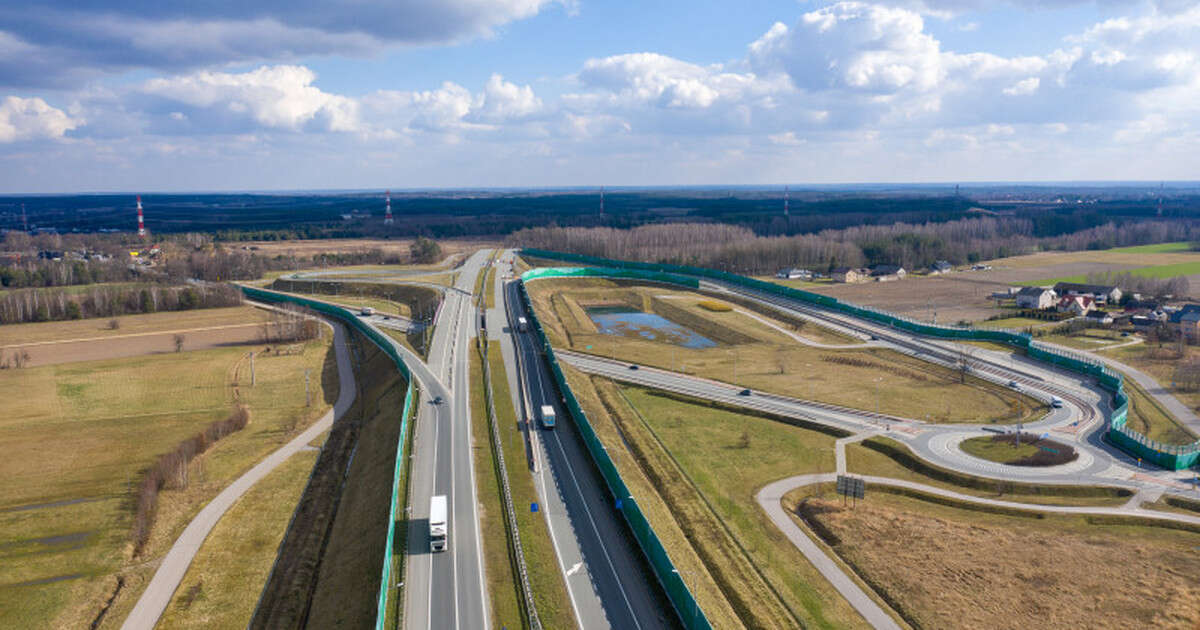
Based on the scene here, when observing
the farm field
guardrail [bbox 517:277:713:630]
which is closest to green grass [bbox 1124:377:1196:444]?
the farm field

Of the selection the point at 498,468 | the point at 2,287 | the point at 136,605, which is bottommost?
the point at 136,605

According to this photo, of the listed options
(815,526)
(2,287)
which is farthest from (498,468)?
(2,287)

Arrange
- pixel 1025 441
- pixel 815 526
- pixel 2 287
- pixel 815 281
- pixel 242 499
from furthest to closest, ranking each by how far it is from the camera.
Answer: pixel 815 281 < pixel 2 287 < pixel 1025 441 < pixel 242 499 < pixel 815 526

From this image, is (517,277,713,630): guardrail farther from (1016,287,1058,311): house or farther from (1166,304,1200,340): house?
(1016,287,1058,311): house

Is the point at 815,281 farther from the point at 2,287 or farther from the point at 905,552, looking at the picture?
the point at 2,287

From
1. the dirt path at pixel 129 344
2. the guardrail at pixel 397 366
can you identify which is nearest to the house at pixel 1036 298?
the guardrail at pixel 397 366
